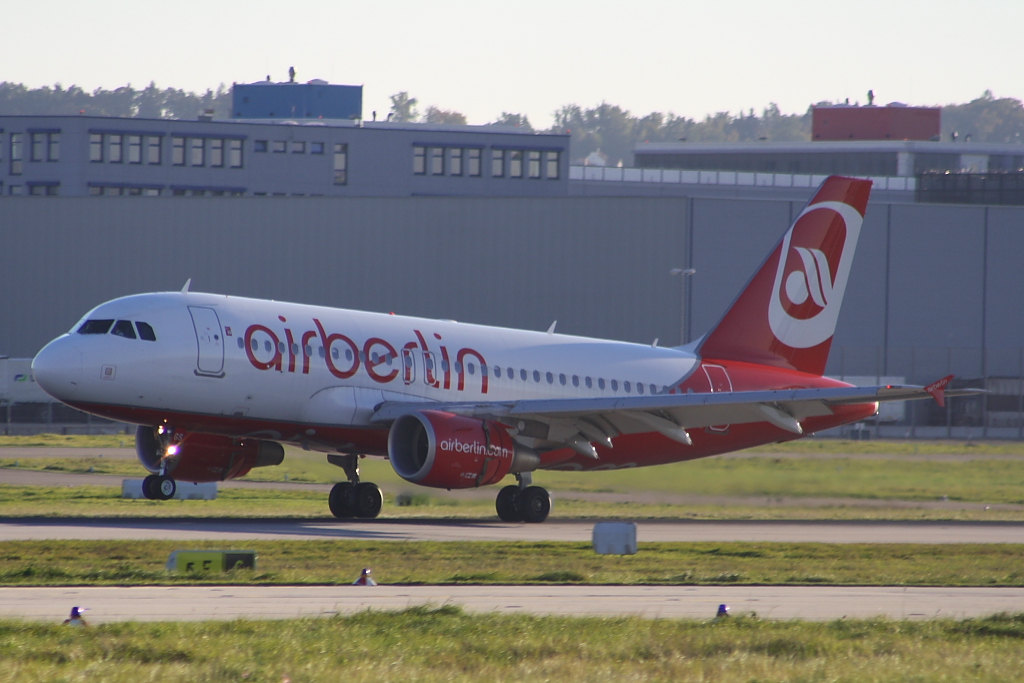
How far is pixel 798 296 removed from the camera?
1453 inches

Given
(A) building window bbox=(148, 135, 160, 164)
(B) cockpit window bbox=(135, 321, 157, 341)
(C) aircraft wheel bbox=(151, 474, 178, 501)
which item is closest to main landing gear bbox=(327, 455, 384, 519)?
(C) aircraft wheel bbox=(151, 474, 178, 501)

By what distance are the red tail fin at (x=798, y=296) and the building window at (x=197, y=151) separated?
240 ft

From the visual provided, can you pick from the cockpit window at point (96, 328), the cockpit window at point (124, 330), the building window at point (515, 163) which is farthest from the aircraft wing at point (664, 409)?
the building window at point (515, 163)

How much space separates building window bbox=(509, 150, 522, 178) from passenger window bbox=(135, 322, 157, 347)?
81.8 metres

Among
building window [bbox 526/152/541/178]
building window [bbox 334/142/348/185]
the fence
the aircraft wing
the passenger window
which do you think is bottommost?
the aircraft wing

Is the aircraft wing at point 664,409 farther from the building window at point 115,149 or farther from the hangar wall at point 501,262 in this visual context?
the building window at point 115,149

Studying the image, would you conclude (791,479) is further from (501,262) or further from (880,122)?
(880,122)

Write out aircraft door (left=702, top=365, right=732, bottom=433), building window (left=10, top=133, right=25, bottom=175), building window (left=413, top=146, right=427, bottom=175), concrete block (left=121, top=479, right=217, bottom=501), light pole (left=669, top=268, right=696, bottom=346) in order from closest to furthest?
concrete block (left=121, top=479, right=217, bottom=501) < aircraft door (left=702, top=365, right=732, bottom=433) < light pole (left=669, top=268, right=696, bottom=346) < building window (left=10, top=133, right=25, bottom=175) < building window (left=413, top=146, right=427, bottom=175)

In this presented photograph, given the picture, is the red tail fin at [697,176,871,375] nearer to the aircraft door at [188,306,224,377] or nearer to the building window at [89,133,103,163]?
the aircraft door at [188,306,224,377]

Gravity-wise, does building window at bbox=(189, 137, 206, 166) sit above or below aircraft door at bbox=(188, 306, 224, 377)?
above

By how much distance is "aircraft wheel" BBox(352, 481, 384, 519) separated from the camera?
31.2m

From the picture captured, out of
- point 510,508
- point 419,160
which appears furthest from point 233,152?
point 510,508

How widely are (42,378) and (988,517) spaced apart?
920 inches

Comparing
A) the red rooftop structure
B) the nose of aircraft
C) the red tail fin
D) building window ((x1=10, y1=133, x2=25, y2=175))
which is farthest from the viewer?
the red rooftop structure
